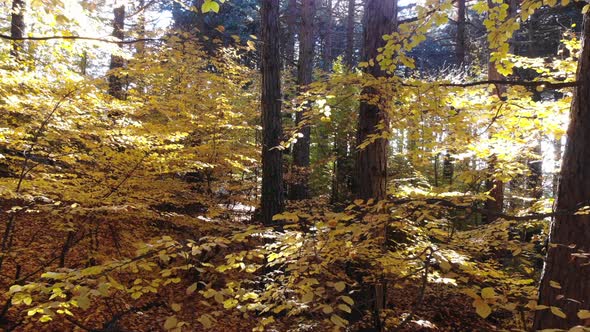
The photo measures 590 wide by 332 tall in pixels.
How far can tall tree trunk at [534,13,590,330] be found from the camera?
2711 millimetres

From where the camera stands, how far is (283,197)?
6332mm

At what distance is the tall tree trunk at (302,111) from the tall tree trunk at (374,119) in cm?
547

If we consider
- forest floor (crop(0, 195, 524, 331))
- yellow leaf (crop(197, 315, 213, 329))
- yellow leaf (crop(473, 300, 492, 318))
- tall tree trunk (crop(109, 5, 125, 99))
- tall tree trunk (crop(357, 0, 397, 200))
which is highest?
tall tree trunk (crop(109, 5, 125, 99))

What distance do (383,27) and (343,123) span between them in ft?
18.1

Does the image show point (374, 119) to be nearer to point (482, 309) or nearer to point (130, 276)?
point (482, 309)

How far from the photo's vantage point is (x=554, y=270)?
2824 millimetres

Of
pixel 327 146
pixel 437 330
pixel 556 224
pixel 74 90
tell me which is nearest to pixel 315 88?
pixel 556 224

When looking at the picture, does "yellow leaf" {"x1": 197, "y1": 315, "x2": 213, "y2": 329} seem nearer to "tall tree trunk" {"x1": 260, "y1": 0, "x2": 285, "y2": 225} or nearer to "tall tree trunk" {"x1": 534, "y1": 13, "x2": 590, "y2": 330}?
"tall tree trunk" {"x1": 534, "y1": 13, "x2": 590, "y2": 330}

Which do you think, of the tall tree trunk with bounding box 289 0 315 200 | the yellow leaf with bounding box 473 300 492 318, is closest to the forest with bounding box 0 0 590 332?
the yellow leaf with bounding box 473 300 492 318

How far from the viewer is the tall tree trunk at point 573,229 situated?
8.89 ft

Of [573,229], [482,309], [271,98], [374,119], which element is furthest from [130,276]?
[573,229]

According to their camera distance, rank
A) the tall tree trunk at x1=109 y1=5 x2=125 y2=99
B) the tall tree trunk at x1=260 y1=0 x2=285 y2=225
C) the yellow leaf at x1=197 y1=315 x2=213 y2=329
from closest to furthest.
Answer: the yellow leaf at x1=197 y1=315 x2=213 y2=329 → the tall tree trunk at x1=260 y1=0 x2=285 y2=225 → the tall tree trunk at x1=109 y1=5 x2=125 y2=99

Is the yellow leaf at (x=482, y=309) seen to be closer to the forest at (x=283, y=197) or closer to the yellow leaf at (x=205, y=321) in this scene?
the forest at (x=283, y=197)

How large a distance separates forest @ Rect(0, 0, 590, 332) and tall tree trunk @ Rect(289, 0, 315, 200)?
153 cm
